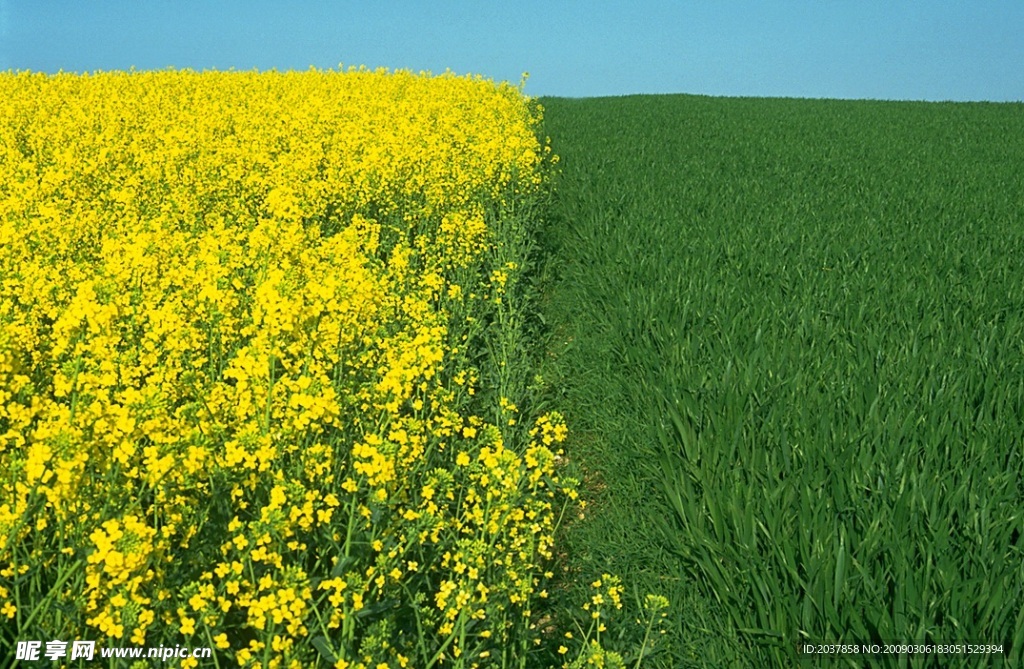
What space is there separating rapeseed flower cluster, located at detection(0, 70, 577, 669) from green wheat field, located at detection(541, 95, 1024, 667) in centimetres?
56

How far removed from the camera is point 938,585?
2.62 meters

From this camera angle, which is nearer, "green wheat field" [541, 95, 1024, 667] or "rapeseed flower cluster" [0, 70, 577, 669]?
"rapeseed flower cluster" [0, 70, 577, 669]

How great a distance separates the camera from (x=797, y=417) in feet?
12.3

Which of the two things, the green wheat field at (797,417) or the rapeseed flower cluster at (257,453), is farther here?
the green wheat field at (797,417)

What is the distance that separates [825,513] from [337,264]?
10.5 feet

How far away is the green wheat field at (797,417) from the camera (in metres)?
2.71

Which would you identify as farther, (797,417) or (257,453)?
(797,417)

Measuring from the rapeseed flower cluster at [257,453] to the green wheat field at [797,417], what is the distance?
56 cm

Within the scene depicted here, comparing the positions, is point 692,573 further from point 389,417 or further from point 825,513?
point 389,417

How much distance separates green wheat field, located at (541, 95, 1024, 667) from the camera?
8.91 ft

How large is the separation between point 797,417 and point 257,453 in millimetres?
2350

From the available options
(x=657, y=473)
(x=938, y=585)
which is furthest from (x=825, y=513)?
(x=657, y=473)

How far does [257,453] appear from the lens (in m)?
2.59

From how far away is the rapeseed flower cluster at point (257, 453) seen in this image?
2.38 m
